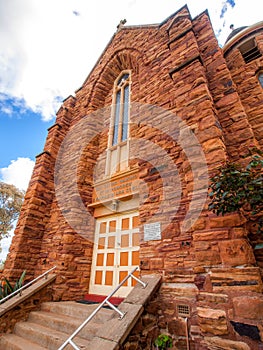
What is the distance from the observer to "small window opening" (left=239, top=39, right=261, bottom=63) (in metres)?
4.44

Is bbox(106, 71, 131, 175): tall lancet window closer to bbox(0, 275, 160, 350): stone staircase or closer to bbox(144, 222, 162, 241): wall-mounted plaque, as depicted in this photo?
bbox(144, 222, 162, 241): wall-mounted plaque

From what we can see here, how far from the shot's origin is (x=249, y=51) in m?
4.59

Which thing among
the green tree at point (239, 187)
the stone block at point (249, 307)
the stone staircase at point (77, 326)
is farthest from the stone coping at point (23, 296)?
the green tree at point (239, 187)

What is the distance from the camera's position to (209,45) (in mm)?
4367

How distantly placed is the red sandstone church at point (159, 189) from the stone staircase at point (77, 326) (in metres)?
0.18

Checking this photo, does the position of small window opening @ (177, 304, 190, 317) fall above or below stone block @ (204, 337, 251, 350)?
above

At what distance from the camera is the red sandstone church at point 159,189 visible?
84.4 inches

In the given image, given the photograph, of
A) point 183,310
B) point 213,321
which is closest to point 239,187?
point 213,321

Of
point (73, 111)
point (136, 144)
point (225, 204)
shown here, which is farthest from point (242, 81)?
point (73, 111)

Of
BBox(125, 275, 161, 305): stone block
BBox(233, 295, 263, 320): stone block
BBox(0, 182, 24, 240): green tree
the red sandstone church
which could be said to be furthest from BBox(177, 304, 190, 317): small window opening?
BBox(0, 182, 24, 240): green tree

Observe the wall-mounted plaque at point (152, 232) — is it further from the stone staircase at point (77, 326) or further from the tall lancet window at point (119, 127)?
the tall lancet window at point (119, 127)

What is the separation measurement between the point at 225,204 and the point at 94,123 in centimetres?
580

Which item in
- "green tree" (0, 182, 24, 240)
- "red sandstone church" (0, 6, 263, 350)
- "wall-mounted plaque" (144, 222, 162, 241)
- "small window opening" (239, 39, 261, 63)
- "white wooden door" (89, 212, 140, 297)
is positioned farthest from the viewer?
"green tree" (0, 182, 24, 240)

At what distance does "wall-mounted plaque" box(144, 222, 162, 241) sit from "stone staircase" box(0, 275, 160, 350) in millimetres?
623
